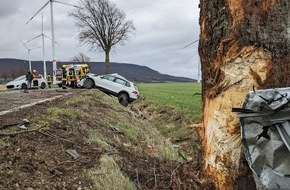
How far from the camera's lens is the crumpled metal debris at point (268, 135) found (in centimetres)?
249

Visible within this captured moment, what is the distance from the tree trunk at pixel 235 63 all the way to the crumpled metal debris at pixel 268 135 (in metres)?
0.43

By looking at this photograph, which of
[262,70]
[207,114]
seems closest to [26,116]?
[207,114]

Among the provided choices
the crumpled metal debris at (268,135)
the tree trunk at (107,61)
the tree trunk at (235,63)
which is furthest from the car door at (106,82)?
the tree trunk at (107,61)

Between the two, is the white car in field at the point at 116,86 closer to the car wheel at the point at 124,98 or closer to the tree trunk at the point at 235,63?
the car wheel at the point at 124,98

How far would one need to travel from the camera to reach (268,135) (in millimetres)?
2598

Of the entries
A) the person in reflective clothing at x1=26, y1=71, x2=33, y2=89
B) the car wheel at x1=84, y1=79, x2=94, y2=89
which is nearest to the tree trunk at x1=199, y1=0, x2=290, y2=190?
the car wheel at x1=84, y1=79, x2=94, y2=89

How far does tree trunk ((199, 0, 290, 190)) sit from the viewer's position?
3133mm

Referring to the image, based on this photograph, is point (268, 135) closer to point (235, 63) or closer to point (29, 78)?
point (235, 63)

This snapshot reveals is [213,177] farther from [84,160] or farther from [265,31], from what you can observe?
[84,160]

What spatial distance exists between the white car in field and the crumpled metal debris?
19.0 m

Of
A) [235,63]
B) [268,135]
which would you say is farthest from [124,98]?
[268,135]

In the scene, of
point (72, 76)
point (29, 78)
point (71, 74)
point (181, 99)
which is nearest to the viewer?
point (181, 99)

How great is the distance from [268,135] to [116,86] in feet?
65.7

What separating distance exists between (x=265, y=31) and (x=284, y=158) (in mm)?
1097
